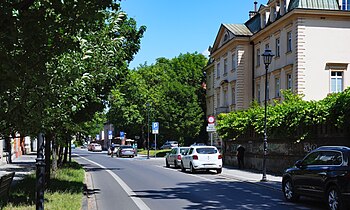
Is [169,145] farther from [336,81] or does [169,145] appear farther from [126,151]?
[336,81]

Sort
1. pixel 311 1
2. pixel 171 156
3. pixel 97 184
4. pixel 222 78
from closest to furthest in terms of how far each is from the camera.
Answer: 1. pixel 97 184
2. pixel 171 156
3. pixel 311 1
4. pixel 222 78

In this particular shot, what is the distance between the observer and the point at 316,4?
40.6 metres

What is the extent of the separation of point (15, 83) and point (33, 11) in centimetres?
92

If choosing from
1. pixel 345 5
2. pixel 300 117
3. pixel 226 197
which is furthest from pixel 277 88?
pixel 226 197

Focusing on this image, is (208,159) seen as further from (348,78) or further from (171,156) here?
(348,78)

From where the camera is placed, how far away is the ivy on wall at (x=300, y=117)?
757 inches

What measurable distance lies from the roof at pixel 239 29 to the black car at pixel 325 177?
38035mm

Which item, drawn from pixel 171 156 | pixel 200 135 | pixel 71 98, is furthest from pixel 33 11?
pixel 200 135

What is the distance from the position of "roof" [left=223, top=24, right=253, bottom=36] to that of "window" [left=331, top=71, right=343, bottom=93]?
1244cm

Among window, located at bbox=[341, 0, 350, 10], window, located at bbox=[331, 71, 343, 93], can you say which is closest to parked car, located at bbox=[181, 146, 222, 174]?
window, located at bbox=[331, 71, 343, 93]

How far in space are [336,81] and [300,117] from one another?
786 inches

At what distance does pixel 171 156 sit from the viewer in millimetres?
34281

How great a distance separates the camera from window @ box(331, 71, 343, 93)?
133ft

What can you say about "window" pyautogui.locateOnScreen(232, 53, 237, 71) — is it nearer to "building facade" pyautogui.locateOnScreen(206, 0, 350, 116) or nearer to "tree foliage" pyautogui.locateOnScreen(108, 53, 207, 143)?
"building facade" pyautogui.locateOnScreen(206, 0, 350, 116)
